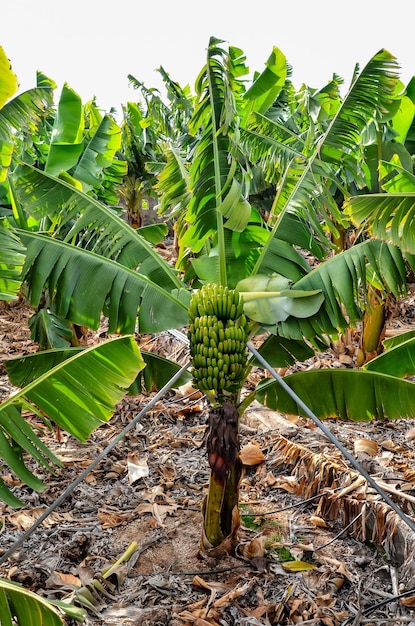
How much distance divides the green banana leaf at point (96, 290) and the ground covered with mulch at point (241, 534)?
57 centimetres

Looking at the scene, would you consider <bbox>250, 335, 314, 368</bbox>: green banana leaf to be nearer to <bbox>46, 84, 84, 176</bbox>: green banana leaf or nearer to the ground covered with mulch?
the ground covered with mulch

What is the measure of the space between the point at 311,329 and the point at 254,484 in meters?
1.86

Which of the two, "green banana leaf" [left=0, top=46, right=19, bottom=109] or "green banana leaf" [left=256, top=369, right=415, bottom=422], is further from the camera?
"green banana leaf" [left=256, top=369, right=415, bottom=422]

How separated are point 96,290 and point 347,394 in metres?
1.54

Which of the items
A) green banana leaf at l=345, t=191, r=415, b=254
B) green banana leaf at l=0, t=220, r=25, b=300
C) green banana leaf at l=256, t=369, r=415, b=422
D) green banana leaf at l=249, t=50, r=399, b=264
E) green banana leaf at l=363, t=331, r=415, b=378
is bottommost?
green banana leaf at l=256, t=369, r=415, b=422

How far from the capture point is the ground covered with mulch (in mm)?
2768

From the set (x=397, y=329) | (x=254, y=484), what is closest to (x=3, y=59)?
(x=254, y=484)

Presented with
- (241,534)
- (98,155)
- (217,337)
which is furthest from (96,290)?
(98,155)

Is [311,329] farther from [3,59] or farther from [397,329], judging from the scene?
[397,329]

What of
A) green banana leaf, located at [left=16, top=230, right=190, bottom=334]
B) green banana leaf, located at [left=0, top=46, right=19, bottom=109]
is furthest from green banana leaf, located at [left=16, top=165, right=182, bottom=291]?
green banana leaf, located at [left=0, top=46, right=19, bottom=109]

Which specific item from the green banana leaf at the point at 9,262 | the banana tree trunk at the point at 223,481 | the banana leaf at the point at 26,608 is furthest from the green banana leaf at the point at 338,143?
the banana leaf at the point at 26,608

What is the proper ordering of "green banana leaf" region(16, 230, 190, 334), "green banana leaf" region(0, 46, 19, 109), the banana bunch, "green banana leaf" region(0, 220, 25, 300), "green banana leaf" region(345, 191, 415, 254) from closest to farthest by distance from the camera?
"green banana leaf" region(0, 46, 19, 109), "green banana leaf" region(0, 220, 25, 300), "green banana leaf" region(345, 191, 415, 254), the banana bunch, "green banana leaf" region(16, 230, 190, 334)

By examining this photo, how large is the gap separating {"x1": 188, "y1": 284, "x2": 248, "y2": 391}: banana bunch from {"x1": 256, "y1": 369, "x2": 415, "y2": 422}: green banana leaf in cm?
37

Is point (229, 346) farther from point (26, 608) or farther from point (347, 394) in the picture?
point (26, 608)
